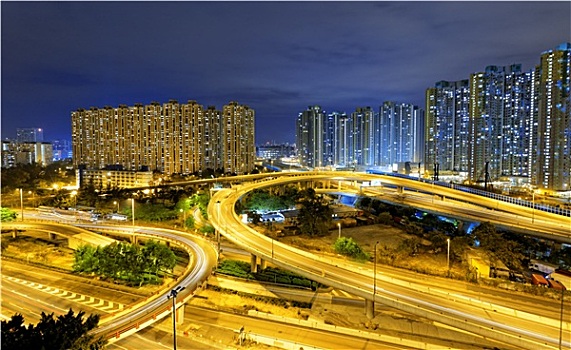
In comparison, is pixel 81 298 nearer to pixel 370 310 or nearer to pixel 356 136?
pixel 370 310

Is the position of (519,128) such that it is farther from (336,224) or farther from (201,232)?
(201,232)

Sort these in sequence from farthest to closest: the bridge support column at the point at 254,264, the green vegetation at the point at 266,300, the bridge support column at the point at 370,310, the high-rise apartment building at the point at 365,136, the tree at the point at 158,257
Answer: the high-rise apartment building at the point at 365,136, the bridge support column at the point at 254,264, the tree at the point at 158,257, the green vegetation at the point at 266,300, the bridge support column at the point at 370,310

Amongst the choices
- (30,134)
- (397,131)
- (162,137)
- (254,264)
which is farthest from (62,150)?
(254,264)

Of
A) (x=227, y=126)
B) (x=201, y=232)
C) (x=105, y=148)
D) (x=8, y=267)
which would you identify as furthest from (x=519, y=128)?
(x=105, y=148)

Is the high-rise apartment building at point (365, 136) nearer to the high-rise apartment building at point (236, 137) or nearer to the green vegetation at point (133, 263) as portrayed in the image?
the high-rise apartment building at point (236, 137)

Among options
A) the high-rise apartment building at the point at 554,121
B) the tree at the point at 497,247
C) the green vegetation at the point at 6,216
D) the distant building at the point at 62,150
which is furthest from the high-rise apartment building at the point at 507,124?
the distant building at the point at 62,150

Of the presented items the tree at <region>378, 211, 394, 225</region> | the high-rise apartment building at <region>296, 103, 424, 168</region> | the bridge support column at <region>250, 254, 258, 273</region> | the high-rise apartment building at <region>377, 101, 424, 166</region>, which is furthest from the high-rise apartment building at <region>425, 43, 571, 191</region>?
the bridge support column at <region>250, 254, 258, 273</region>
